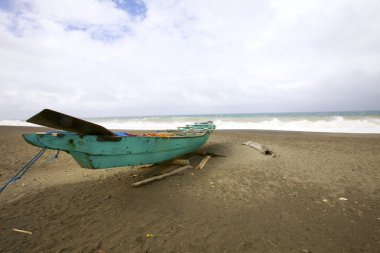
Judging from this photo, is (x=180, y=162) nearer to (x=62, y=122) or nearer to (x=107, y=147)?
(x=107, y=147)

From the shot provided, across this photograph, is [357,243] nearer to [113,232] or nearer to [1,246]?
[113,232]

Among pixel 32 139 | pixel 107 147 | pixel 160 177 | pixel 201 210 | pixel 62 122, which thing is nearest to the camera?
pixel 62 122

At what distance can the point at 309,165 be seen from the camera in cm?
687

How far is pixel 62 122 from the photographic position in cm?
330

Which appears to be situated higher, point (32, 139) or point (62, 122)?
point (62, 122)

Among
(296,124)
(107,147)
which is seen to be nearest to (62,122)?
(107,147)

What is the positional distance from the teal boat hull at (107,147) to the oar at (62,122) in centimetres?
14

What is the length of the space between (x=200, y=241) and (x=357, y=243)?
221 centimetres

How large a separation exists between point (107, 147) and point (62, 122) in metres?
1.04

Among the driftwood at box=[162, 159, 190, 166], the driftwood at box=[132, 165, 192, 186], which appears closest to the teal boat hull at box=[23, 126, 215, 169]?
the driftwood at box=[132, 165, 192, 186]

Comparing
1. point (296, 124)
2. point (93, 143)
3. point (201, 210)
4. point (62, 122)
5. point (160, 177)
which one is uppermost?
point (62, 122)

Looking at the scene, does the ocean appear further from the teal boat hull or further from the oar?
the oar

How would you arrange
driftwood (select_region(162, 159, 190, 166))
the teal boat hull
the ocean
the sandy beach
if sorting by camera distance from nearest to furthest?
1. the sandy beach
2. the teal boat hull
3. driftwood (select_region(162, 159, 190, 166))
4. the ocean

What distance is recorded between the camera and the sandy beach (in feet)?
9.80
